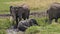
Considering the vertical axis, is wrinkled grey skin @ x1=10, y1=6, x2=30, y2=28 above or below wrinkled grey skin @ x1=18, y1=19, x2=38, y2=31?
above

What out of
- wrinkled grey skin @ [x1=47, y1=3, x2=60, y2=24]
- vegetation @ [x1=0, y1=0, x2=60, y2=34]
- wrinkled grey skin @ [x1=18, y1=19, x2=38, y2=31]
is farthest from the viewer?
wrinkled grey skin @ [x1=47, y1=3, x2=60, y2=24]

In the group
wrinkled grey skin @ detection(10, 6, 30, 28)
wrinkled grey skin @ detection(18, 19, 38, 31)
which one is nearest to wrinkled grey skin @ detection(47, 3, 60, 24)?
wrinkled grey skin @ detection(18, 19, 38, 31)

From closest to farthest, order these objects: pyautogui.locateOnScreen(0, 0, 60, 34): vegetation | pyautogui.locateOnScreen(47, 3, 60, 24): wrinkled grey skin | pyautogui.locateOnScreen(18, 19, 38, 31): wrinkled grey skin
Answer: pyautogui.locateOnScreen(0, 0, 60, 34): vegetation < pyautogui.locateOnScreen(18, 19, 38, 31): wrinkled grey skin < pyautogui.locateOnScreen(47, 3, 60, 24): wrinkled grey skin

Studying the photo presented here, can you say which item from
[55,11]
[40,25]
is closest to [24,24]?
[40,25]

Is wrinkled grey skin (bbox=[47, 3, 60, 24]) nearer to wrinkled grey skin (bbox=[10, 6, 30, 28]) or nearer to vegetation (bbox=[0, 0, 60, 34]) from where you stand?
vegetation (bbox=[0, 0, 60, 34])

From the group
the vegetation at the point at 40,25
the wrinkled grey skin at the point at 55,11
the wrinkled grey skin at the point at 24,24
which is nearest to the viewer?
the vegetation at the point at 40,25

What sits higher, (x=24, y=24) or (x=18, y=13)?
(x=18, y=13)

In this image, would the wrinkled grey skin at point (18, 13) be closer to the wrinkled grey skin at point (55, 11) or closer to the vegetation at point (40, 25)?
the vegetation at point (40, 25)

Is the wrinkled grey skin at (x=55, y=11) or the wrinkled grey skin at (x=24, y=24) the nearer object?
the wrinkled grey skin at (x=24, y=24)

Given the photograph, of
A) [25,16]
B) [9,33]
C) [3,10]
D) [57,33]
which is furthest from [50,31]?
[3,10]

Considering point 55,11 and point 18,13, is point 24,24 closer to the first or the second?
point 18,13

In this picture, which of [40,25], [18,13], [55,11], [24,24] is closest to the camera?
[24,24]

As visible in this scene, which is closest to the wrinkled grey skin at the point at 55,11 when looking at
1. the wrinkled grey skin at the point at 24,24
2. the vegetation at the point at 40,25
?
the vegetation at the point at 40,25

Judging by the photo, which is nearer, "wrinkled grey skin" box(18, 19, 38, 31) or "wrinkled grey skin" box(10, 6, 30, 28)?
"wrinkled grey skin" box(18, 19, 38, 31)
